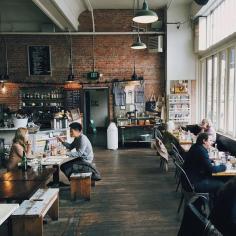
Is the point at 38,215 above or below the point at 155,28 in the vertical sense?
below

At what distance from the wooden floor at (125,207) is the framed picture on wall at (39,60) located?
4.95 meters

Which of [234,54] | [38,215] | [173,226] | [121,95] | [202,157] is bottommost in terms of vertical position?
[173,226]

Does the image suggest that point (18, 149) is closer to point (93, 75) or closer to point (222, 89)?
point (222, 89)

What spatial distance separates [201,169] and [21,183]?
2.52 m

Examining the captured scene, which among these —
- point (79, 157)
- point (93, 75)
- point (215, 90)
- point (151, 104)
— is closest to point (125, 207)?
point (79, 157)

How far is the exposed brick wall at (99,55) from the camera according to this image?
10.8 m

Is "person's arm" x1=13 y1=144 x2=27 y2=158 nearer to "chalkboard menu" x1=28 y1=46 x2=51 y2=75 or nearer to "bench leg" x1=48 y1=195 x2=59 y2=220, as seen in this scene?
"bench leg" x1=48 y1=195 x2=59 y2=220

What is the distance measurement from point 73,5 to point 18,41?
2.64 m

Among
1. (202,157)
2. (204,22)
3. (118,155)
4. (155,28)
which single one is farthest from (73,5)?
(202,157)

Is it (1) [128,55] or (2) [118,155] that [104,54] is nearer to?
(1) [128,55]

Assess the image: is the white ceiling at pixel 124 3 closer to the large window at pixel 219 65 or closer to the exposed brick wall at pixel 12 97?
the large window at pixel 219 65

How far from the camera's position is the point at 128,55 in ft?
35.8

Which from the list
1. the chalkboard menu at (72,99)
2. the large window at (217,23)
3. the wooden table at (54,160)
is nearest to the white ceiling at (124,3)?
the large window at (217,23)

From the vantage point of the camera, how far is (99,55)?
10.9 m
